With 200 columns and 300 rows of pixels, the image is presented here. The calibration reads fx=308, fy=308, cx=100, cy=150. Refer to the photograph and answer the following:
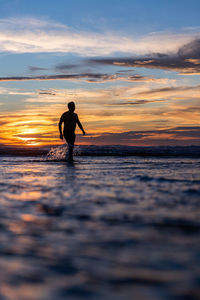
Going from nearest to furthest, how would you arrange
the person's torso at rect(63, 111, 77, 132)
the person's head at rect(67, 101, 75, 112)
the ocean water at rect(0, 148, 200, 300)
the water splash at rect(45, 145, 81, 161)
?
the ocean water at rect(0, 148, 200, 300) → the person's head at rect(67, 101, 75, 112) → the person's torso at rect(63, 111, 77, 132) → the water splash at rect(45, 145, 81, 161)

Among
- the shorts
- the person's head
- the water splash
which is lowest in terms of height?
the water splash

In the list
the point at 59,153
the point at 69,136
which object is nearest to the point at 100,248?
the point at 69,136

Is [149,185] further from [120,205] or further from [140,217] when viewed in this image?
[140,217]

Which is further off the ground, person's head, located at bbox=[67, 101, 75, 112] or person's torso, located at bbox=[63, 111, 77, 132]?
person's head, located at bbox=[67, 101, 75, 112]

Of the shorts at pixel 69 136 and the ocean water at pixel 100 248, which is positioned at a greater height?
the shorts at pixel 69 136

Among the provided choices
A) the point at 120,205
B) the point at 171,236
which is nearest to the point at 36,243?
the point at 171,236

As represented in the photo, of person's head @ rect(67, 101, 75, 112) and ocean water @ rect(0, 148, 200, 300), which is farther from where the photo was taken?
person's head @ rect(67, 101, 75, 112)

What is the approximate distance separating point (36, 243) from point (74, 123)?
10.8 metres

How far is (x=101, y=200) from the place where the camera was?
366 centimetres

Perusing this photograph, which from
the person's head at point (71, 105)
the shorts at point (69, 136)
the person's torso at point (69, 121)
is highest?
the person's head at point (71, 105)

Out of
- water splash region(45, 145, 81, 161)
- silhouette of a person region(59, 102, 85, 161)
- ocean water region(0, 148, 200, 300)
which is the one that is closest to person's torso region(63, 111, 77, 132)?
silhouette of a person region(59, 102, 85, 161)

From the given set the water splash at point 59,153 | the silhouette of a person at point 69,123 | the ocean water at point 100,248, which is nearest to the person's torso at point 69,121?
the silhouette of a person at point 69,123

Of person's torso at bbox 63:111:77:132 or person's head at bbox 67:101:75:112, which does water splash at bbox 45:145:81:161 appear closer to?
person's torso at bbox 63:111:77:132

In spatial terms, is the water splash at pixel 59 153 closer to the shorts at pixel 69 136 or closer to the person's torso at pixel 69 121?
the shorts at pixel 69 136
